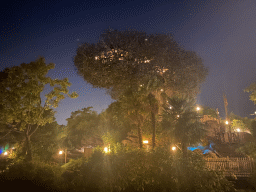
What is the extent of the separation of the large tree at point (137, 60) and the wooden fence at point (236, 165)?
8119 millimetres

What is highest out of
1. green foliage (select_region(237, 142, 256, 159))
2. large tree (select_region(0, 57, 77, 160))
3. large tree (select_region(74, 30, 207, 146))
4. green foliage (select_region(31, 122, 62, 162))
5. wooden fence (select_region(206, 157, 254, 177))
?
large tree (select_region(74, 30, 207, 146))

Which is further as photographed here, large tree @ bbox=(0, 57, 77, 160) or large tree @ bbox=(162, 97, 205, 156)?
large tree @ bbox=(162, 97, 205, 156)

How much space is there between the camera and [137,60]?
67.4ft

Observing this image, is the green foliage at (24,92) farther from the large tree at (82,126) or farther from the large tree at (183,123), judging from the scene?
the large tree at (82,126)

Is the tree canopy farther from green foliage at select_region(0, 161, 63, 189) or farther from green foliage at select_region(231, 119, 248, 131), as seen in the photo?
green foliage at select_region(231, 119, 248, 131)

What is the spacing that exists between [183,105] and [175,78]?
482cm

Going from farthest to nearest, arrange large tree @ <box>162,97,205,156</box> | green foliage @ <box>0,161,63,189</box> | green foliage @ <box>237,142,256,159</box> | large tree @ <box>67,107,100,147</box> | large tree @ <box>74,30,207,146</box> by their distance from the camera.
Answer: large tree @ <box>67,107,100,147</box>
large tree @ <box>74,30,207,146</box>
green foliage @ <box>237,142,256,159</box>
large tree @ <box>162,97,205,156</box>
green foliage @ <box>0,161,63,189</box>

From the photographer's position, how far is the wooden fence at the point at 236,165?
1500cm

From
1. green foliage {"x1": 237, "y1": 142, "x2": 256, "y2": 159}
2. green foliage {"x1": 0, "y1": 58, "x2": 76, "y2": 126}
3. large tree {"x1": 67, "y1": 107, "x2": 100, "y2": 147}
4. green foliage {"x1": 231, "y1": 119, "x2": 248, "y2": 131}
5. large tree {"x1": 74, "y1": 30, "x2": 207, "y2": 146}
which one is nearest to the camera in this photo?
green foliage {"x1": 0, "y1": 58, "x2": 76, "y2": 126}

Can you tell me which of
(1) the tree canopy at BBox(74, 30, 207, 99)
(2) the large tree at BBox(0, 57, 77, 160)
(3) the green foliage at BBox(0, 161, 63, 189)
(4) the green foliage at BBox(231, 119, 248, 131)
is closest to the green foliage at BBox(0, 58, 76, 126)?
(2) the large tree at BBox(0, 57, 77, 160)

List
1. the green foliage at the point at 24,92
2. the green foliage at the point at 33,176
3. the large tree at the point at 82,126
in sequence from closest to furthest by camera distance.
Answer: the green foliage at the point at 33,176 < the green foliage at the point at 24,92 < the large tree at the point at 82,126

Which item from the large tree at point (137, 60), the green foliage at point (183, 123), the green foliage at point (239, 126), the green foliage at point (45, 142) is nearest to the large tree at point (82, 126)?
the green foliage at point (45, 142)

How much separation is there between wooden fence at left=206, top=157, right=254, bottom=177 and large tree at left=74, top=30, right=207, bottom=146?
8119mm

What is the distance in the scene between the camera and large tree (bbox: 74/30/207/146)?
2038 centimetres
